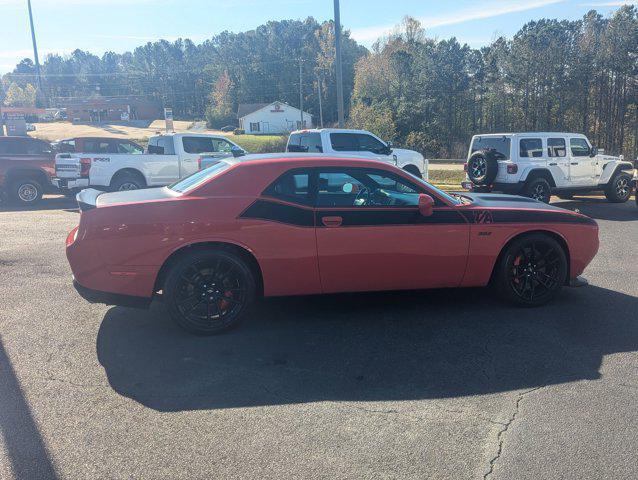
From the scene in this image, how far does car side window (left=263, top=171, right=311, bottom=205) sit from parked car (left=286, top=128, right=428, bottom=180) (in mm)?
8197

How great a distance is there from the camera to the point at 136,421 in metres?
3.47

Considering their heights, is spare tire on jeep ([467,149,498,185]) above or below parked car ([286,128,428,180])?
below

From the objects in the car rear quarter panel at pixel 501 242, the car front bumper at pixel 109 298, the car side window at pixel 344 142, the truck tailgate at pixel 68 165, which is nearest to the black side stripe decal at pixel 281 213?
the car front bumper at pixel 109 298

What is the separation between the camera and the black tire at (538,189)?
12.5m

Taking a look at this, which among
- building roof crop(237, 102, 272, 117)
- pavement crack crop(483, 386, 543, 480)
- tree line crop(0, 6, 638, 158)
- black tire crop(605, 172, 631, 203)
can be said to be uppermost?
building roof crop(237, 102, 272, 117)

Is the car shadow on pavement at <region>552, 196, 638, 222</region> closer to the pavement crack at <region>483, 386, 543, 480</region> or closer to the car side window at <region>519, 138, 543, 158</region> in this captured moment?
the car side window at <region>519, 138, 543, 158</region>

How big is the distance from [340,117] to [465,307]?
1444cm

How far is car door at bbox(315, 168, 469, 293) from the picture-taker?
5047mm

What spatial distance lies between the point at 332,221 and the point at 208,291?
4.24 ft

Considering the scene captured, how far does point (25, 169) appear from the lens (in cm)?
1474

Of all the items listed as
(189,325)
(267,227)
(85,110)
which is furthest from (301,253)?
(85,110)

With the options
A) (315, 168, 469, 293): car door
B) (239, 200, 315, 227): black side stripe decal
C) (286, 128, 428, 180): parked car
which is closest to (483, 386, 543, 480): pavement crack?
(315, 168, 469, 293): car door

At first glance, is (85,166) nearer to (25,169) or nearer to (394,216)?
(25,169)

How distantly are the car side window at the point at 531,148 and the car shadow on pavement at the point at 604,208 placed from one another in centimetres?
164
